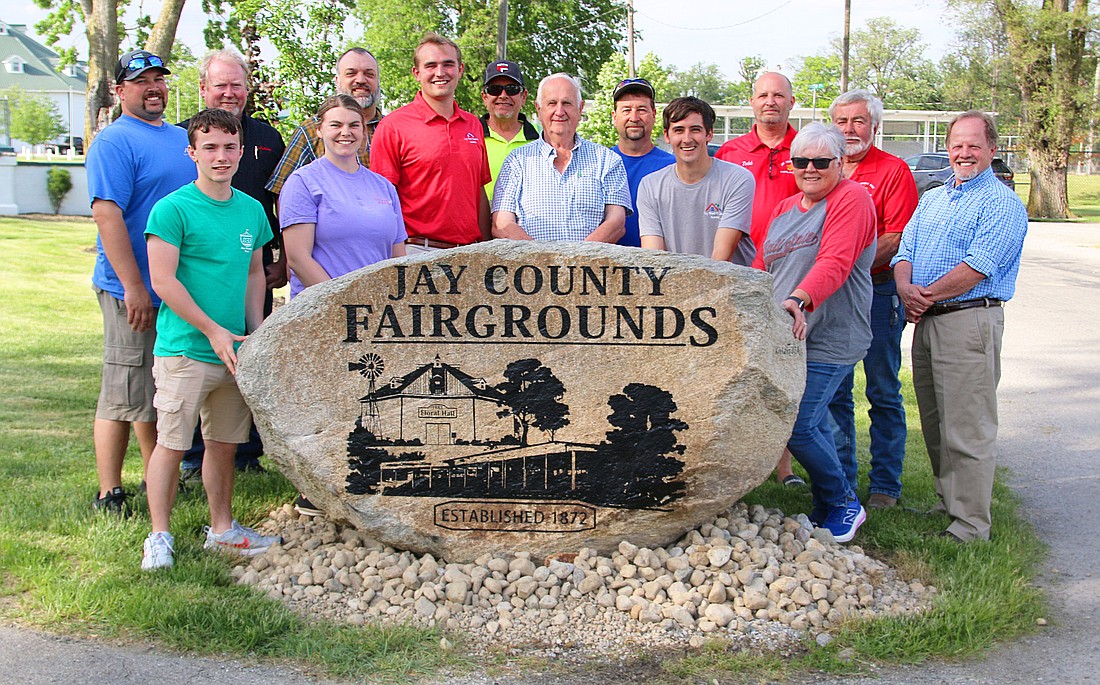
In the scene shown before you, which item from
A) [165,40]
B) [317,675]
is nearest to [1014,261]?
[317,675]

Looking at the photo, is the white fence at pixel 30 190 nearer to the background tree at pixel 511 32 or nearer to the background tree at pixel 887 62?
the background tree at pixel 511 32

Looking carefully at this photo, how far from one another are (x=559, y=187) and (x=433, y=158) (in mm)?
681

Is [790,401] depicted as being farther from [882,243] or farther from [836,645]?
[882,243]

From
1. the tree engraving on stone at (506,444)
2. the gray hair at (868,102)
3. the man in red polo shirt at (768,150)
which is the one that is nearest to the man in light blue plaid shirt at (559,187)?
the man in red polo shirt at (768,150)

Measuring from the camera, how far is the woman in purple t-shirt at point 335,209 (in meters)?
4.48

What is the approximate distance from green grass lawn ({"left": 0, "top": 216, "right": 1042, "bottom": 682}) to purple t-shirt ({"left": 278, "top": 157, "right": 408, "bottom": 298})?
1.46m

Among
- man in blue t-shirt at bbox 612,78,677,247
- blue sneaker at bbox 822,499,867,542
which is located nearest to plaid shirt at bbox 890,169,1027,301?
blue sneaker at bbox 822,499,867,542

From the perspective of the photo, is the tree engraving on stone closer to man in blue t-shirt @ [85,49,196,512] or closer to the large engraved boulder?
the large engraved boulder

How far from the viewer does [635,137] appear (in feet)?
17.7

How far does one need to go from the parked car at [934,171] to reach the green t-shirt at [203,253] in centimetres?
1691

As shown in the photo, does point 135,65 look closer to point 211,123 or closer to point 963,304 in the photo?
point 211,123

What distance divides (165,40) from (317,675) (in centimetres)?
1151

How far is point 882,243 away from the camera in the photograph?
505 centimetres

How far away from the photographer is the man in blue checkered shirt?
176 inches
